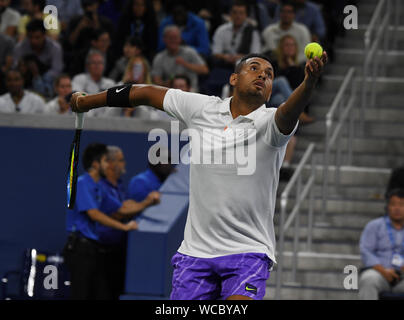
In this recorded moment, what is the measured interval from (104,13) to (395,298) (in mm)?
6757

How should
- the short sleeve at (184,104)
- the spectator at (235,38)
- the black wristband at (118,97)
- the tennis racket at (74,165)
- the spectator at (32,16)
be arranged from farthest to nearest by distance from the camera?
the spectator at (32,16) → the spectator at (235,38) → the tennis racket at (74,165) → the black wristband at (118,97) → the short sleeve at (184,104)

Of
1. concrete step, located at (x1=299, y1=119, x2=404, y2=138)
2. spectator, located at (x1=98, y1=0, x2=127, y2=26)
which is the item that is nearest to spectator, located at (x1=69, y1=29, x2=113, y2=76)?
spectator, located at (x1=98, y1=0, x2=127, y2=26)

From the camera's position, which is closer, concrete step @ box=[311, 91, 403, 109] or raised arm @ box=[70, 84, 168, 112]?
raised arm @ box=[70, 84, 168, 112]

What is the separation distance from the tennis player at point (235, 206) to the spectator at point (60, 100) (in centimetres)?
574

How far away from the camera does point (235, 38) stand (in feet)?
39.5

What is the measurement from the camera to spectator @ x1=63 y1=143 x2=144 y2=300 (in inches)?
352

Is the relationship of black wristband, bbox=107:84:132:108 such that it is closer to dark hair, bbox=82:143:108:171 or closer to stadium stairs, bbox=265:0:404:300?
Result: dark hair, bbox=82:143:108:171

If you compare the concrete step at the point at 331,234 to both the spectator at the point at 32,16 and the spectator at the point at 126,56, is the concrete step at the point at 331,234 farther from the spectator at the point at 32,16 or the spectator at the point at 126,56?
the spectator at the point at 32,16

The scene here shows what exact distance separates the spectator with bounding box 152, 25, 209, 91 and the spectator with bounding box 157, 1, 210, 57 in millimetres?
509

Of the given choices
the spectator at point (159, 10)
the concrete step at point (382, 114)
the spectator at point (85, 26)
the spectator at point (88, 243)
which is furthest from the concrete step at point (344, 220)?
the spectator at point (159, 10)

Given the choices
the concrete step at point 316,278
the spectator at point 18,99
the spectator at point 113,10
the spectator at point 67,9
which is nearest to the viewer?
the concrete step at point 316,278

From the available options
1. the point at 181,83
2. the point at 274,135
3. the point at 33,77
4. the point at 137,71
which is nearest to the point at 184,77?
the point at 181,83

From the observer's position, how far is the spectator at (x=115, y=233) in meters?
9.05
